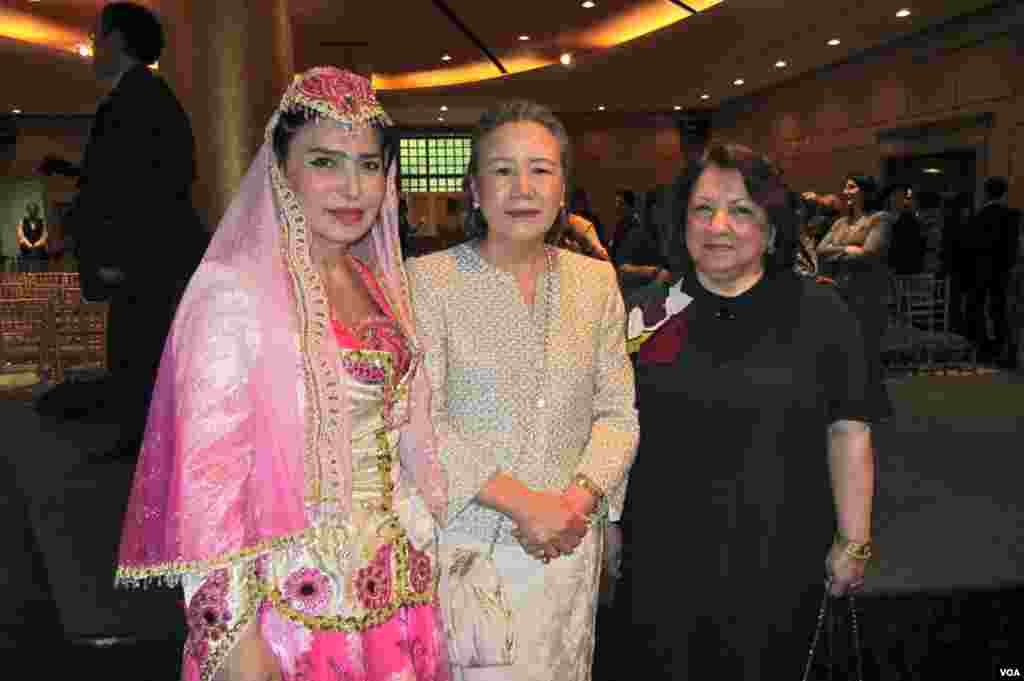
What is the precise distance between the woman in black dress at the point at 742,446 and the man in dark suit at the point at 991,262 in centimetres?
711

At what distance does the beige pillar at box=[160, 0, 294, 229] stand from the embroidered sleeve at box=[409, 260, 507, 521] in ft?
10.8

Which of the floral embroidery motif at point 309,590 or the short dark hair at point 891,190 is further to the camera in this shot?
the short dark hair at point 891,190

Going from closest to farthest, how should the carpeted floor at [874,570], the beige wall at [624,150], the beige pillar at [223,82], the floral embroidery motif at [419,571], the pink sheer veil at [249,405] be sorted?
Result: 1. the pink sheer veil at [249,405]
2. the floral embroidery motif at [419,571]
3. the carpeted floor at [874,570]
4. the beige pillar at [223,82]
5. the beige wall at [624,150]

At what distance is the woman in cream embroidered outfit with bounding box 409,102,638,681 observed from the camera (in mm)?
1727

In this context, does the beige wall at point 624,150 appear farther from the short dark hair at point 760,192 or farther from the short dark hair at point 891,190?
the short dark hair at point 760,192

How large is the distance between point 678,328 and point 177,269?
94.5 inches

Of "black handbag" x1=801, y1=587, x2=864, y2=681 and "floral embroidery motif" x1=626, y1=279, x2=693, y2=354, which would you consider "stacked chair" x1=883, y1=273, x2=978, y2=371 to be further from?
"floral embroidery motif" x1=626, y1=279, x2=693, y2=354

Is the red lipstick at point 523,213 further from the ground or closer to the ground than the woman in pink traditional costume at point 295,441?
further from the ground

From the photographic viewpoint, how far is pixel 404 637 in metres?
1.54

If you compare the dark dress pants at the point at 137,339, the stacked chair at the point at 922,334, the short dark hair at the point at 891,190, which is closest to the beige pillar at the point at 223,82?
the dark dress pants at the point at 137,339

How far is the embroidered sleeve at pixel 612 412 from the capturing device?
183cm

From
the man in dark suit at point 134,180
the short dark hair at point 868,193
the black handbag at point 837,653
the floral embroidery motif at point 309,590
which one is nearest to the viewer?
the floral embroidery motif at point 309,590

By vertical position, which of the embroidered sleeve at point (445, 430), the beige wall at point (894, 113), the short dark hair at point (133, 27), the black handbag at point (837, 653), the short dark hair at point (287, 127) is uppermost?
the beige wall at point (894, 113)

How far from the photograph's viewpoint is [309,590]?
1414mm
